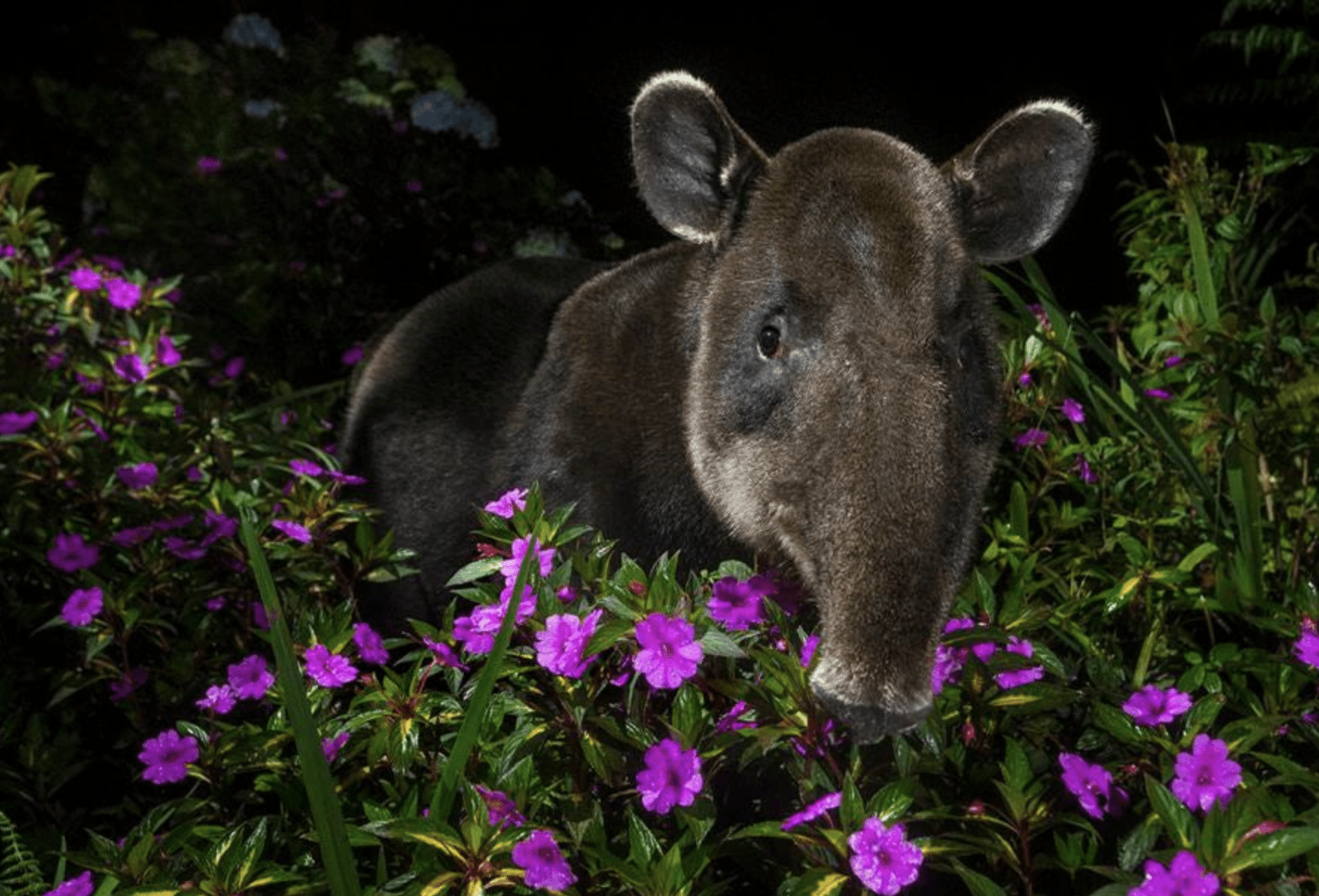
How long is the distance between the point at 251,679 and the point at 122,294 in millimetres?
2678

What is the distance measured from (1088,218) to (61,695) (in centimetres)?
602

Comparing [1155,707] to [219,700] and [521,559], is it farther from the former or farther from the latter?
[219,700]

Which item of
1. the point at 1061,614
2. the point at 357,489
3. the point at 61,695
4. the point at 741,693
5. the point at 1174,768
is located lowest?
the point at 357,489

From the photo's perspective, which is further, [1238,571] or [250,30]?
[250,30]

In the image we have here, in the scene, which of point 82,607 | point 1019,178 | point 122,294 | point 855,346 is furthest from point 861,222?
point 122,294

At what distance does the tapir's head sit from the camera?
85.1 inches

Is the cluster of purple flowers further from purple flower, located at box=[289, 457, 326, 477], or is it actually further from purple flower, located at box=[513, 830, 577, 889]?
purple flower, located at box=[289, 457, 326, 477]

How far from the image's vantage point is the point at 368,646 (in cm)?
255

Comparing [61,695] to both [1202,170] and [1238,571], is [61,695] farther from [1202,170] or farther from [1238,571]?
[1202,170]

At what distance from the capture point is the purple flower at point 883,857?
68.6 inches

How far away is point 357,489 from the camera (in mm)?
4629

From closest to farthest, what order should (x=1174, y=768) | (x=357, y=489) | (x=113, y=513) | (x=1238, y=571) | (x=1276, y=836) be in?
1. (x=1276, y=836)
2. (x=1174, y=768)
3. (x=1238, y=571)
4. (x=113, y=513)
5. (x=357, y=489)

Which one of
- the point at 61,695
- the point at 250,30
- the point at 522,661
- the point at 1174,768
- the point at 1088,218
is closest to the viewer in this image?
the point at 1174,768

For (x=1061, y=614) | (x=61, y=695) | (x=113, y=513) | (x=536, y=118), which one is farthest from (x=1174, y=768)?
(x=536, y=118)
